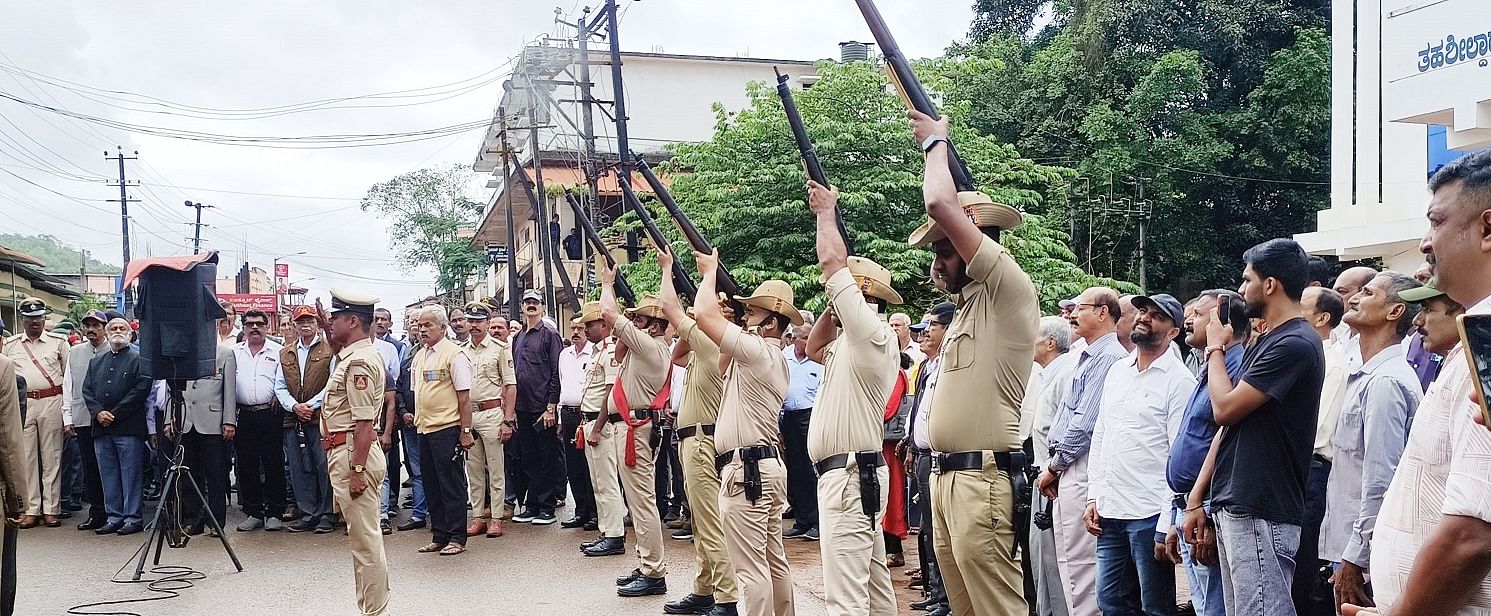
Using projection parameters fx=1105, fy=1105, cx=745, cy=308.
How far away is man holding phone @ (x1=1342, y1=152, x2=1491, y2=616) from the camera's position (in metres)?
1.96

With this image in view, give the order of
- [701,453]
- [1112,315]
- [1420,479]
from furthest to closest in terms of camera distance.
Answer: [701,453] < [1112,315] < [1420,479]

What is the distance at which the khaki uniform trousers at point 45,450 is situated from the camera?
1116 cm

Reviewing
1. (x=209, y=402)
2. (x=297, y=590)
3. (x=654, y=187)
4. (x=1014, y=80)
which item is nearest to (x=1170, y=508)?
(x=654, y=187)

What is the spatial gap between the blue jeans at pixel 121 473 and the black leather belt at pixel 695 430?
6.57m

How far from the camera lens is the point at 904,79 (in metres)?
4.66

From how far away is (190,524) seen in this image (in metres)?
10.7

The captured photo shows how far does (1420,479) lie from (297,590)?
25.7ft

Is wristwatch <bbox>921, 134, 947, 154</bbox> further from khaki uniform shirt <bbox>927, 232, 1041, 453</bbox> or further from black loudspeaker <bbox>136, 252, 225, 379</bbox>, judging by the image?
black loudspeaker <bbox>136, 252, 225, 379</bbox>

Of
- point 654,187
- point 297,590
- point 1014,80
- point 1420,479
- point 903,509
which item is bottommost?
point 297,590

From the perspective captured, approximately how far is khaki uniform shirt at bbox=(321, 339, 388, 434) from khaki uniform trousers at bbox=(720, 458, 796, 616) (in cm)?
222

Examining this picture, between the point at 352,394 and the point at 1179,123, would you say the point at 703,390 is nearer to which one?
the point at 352,394

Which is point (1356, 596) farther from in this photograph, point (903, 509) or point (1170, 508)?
point (903, 509)

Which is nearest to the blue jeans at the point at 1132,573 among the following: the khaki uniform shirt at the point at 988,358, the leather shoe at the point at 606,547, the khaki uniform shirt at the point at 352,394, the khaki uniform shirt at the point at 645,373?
the khaki uniform shirt at the point at 988,358

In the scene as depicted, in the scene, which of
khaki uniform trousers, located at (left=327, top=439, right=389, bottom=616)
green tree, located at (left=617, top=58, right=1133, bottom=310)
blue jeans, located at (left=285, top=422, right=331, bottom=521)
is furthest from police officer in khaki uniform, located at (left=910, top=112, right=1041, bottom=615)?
green tree, located at (left=617, top=58, right=1133, bottom=310)
